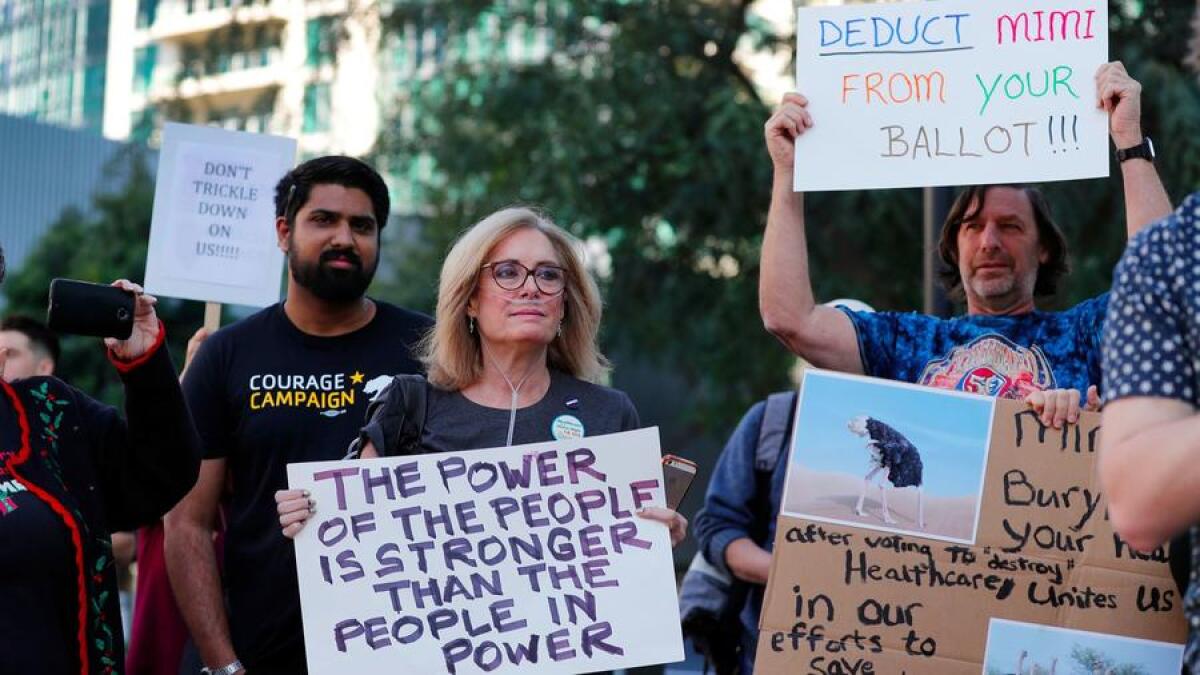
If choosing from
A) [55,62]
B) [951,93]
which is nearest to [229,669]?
[951,93]

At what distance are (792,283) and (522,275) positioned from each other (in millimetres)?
618

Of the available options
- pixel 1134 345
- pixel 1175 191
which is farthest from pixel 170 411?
pixel 1175 191

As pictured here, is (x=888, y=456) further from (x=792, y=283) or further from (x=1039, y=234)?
(x=1039, y=234)

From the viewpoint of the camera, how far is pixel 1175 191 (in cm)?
1069

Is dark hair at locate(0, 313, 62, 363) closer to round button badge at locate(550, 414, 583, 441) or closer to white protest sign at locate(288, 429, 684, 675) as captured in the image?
white protest sign at locate(288, 429, 684, 675)

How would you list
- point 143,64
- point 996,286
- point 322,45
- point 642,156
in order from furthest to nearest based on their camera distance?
point 143,64
point 322,45
point 642,156
point 996,286

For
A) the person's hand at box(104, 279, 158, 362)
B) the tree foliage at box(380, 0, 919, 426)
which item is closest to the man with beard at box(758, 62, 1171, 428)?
the person's hand at box(104, 279, 158, 362)

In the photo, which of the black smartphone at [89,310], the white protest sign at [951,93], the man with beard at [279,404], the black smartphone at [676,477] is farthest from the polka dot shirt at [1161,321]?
the man with beard at [279,404]

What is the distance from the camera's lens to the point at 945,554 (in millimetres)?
3557

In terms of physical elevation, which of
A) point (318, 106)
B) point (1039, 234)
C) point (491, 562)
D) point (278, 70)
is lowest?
point (491, 562)

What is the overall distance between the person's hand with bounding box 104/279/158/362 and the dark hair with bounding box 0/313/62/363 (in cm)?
290

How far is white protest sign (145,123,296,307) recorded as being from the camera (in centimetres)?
527

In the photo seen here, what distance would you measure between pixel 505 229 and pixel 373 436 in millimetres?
573

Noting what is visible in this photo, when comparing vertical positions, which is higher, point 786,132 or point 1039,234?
point 786,132
